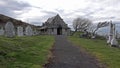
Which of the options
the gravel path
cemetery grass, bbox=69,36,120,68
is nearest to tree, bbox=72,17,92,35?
cemetery grass, bbox=69,36,120,68

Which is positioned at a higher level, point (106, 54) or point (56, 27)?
point (56, 27)

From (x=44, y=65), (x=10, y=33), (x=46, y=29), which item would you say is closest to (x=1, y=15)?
(x=46, y=29)

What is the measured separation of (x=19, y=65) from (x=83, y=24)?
11554 centimetres

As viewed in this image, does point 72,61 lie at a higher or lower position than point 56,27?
lower

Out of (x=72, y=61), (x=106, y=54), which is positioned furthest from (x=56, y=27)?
(x=72, y=61)

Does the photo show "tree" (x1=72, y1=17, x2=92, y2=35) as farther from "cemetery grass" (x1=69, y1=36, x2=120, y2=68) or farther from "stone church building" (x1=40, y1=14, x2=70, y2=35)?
"cemetery grass" (x1=69, y1=36, x2=120, y2=68)

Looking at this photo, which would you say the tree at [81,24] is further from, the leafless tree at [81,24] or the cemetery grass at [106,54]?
the cemetery grass at [106,54]

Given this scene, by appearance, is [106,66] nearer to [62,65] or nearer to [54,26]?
[62,65]

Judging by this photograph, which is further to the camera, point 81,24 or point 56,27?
point 81,24

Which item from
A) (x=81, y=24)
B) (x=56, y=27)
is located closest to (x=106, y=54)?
(x=56, y=27)

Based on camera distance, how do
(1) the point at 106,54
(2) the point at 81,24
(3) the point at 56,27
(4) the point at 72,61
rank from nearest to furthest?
(4) the point at 72,61
(1) the point at 106,54
(3) the point at 56,27
(2) the point at 81,24

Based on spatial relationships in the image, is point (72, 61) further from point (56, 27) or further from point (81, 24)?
point (81, 24)

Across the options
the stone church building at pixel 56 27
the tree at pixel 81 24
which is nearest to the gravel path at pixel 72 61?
the stone church building at pixel 56 27

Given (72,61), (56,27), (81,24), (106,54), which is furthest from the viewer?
(81,24)
